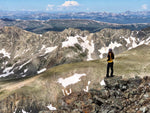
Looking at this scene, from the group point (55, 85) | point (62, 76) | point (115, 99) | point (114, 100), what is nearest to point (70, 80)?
point (62, 76)

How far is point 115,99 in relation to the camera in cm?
2738

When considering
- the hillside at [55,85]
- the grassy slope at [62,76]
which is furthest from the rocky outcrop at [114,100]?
the grassy slope at [62,76]

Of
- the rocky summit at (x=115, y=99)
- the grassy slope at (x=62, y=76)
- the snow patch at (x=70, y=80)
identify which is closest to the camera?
the rocky summit at (x=115, y=99)

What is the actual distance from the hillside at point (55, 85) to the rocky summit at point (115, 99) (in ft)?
190

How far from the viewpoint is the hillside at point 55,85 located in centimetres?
8669

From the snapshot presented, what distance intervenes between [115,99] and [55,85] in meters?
72.5

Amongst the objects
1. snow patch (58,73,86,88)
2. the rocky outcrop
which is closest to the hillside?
snow patch (58,73,86,88)

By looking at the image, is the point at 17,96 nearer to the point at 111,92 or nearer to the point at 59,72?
the point at 59,72

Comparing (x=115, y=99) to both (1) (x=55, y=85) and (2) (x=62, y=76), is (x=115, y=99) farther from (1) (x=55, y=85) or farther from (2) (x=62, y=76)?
(2) (x=62, y=76)

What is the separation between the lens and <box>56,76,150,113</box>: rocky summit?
23641 millimetres

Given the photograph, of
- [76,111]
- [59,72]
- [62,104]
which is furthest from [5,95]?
[76,111]

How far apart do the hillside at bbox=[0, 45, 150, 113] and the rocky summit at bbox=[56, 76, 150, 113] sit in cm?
5783

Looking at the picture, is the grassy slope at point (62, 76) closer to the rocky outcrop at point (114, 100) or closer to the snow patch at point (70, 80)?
the snow patch at point (70, 80)

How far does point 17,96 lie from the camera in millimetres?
86562
